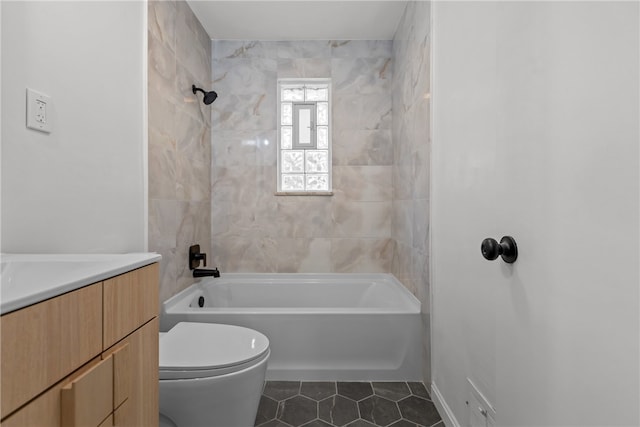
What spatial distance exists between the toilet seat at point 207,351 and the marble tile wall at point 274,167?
1.18 m

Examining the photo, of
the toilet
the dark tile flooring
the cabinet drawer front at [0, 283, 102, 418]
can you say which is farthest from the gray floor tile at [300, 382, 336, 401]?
the cabinet drawer front at [0, 283, 102, 418]

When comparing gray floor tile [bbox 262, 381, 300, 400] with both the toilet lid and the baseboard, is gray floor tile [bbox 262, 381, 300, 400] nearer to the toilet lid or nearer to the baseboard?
the toilet lid

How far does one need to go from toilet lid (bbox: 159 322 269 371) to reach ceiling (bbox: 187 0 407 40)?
7.02 feet

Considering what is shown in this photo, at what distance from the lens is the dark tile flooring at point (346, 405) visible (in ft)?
4.96

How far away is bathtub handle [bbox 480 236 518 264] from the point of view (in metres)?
0.88

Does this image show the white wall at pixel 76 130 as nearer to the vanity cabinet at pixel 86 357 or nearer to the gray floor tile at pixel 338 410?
the vanity cabinet at pixel 86 357

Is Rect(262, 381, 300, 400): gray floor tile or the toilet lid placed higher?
the toilet lid

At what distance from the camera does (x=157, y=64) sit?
175 centimetres

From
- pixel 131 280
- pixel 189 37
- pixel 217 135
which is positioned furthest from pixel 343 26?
pixel 131 280

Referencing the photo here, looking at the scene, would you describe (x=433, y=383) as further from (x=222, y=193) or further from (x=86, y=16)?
(x=86, y=16)

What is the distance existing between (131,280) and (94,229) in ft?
2.24

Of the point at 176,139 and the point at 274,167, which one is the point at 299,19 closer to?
the point at 274,167

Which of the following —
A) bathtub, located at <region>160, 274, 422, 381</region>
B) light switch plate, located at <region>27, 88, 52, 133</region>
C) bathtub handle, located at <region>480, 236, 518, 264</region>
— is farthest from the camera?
bathtub, located at <region>160, 274, 422, 381</region>

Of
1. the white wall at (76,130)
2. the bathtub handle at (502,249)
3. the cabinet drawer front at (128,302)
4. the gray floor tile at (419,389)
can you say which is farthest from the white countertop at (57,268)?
the gray floor tile at (419,389)
